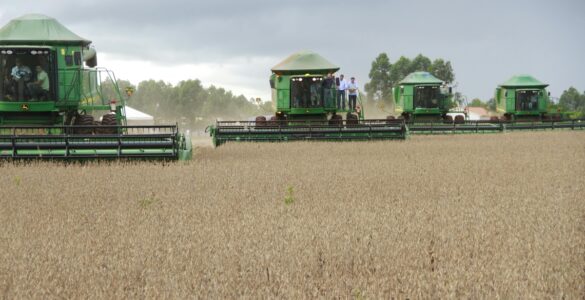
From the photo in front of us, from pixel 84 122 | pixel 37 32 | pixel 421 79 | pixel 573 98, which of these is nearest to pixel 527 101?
pixel 421 79

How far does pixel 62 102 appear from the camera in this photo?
16625 mm

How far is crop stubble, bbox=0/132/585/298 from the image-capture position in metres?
4.74

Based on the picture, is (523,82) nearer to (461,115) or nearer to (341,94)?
(461,115)

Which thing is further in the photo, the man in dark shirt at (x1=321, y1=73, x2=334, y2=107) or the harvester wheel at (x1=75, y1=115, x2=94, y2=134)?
the man in dark shirt at (x1=321, y1=73, x2=334, y2=107)

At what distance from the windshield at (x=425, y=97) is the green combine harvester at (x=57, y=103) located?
67.8 ft

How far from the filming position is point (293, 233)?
254 inches

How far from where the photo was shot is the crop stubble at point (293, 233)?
15.6 feet

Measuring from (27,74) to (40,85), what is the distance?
0.35 metres

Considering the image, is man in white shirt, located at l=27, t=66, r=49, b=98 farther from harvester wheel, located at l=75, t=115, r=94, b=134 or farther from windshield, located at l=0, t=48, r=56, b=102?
harvester wheel, located at l=75, t=115, r=94, b=134

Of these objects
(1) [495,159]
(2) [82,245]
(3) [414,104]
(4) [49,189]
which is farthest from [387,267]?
(3) [414,104]

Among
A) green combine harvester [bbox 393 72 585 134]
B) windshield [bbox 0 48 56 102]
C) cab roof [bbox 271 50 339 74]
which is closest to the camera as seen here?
windshield [bbox 0 48 56 102]

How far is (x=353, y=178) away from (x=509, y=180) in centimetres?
217

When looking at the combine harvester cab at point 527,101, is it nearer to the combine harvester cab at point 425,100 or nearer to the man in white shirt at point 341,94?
the combine harvester cab at point 425,100

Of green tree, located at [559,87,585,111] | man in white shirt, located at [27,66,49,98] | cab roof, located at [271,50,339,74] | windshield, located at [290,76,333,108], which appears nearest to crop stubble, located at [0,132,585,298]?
man in white shirt, located at [27,66,49,98]
